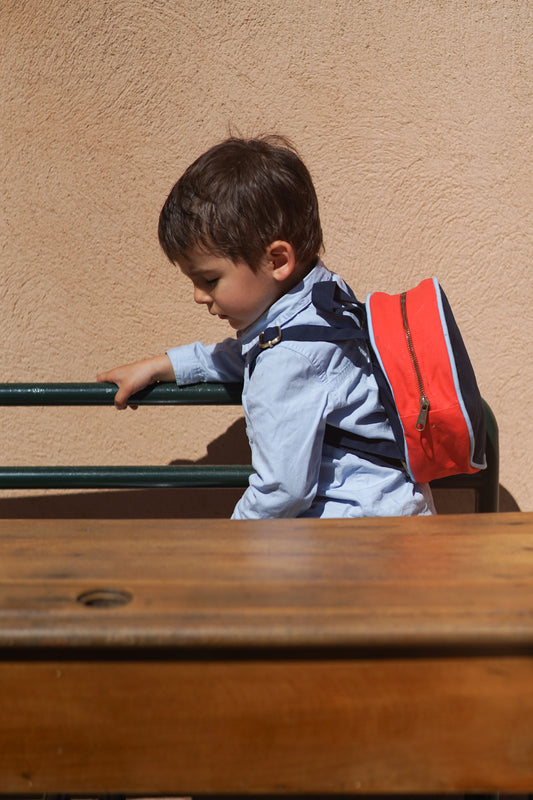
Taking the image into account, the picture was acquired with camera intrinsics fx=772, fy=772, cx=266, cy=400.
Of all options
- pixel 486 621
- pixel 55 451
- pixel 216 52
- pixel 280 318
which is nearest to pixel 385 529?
pixel 486 621

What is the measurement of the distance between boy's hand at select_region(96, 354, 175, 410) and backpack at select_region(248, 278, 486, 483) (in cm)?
32

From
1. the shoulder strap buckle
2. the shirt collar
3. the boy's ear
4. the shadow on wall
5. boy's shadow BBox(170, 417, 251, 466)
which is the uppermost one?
the boy's ear

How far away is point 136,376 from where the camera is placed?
179 cm

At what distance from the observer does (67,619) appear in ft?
2.79

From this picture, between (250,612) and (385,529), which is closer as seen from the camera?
(250,612)

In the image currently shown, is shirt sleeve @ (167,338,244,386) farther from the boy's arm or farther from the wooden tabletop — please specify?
the wooden tabletop

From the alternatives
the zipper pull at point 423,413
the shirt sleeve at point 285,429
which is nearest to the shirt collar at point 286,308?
the shirt sleeve at point 285,429

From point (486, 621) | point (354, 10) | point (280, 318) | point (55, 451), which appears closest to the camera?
point (486, 621)

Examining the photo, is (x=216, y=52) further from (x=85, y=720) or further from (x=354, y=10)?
(x=85, y=720)

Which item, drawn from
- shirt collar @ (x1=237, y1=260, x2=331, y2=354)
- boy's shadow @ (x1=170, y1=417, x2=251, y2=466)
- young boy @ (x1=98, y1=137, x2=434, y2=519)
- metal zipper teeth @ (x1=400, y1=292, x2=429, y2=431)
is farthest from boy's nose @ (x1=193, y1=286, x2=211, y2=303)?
boy's shadow @ (x1=170, y1=417, x2=251, y2=466)

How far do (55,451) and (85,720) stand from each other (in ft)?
4.81

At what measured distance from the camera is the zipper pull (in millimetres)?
1499

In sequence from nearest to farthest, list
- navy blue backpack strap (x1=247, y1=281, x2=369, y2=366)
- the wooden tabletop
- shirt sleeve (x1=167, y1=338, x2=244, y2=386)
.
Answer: the wooden tabletop < navy blue backpack strap (x1=247, y1=281, x2=369, y2=366) < shirt sleeve (x1=167, y1=338, x2=244, y2=386)

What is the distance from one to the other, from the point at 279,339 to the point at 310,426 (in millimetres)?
198
